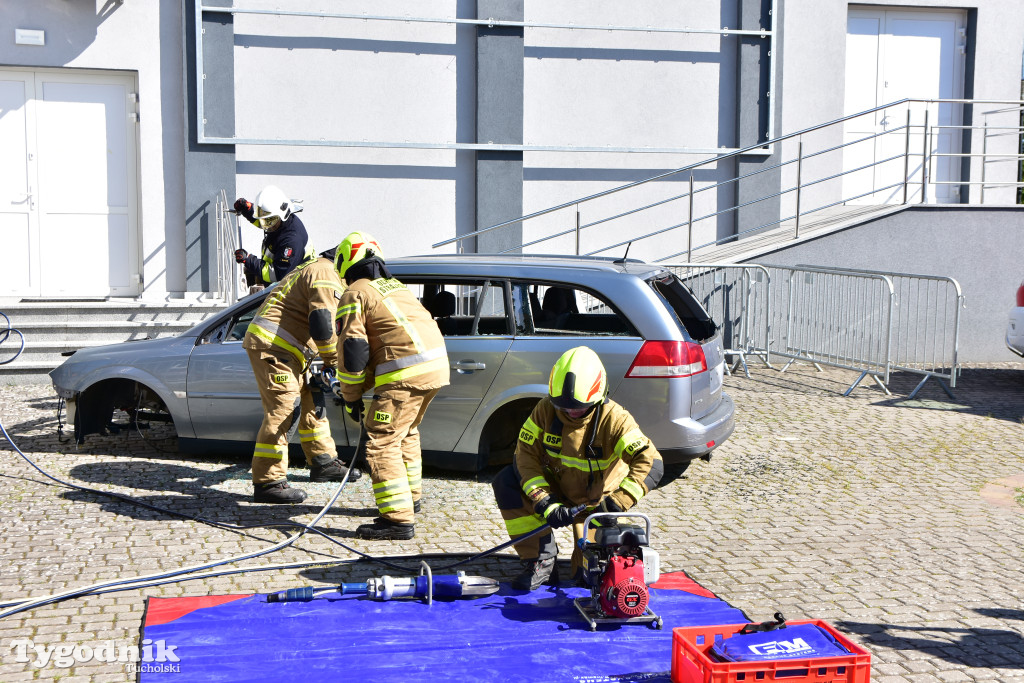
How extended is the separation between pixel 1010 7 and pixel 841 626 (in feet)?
45.7

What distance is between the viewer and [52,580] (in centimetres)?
534

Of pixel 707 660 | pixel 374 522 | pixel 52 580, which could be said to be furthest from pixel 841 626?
pixel 52 580

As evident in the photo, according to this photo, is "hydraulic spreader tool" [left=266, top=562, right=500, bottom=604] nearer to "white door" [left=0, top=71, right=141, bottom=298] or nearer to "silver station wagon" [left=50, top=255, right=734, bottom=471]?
"silver station wagon" [left=50, top=255, right=734, bottom=471]

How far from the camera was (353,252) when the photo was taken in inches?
251

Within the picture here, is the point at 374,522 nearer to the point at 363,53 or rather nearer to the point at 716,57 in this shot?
the point at 363,53

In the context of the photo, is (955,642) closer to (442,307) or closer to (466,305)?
(466,305)

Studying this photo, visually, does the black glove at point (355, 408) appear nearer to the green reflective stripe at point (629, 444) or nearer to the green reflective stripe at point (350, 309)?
the green reflective stripe at point (350, 309)

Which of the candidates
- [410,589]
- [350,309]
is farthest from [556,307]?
[410,589]

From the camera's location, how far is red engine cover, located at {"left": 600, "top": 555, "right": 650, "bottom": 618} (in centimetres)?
469

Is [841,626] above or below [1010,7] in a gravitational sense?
below

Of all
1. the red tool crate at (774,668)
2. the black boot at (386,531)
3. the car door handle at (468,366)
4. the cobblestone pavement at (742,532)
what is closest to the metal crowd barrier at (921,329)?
the cobblestone pavement at (742,532)

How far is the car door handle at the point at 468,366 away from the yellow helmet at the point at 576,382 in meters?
2.11

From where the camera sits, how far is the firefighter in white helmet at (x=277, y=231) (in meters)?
8.15

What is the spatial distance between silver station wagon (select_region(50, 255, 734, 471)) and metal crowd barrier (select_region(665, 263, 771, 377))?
213 inches
